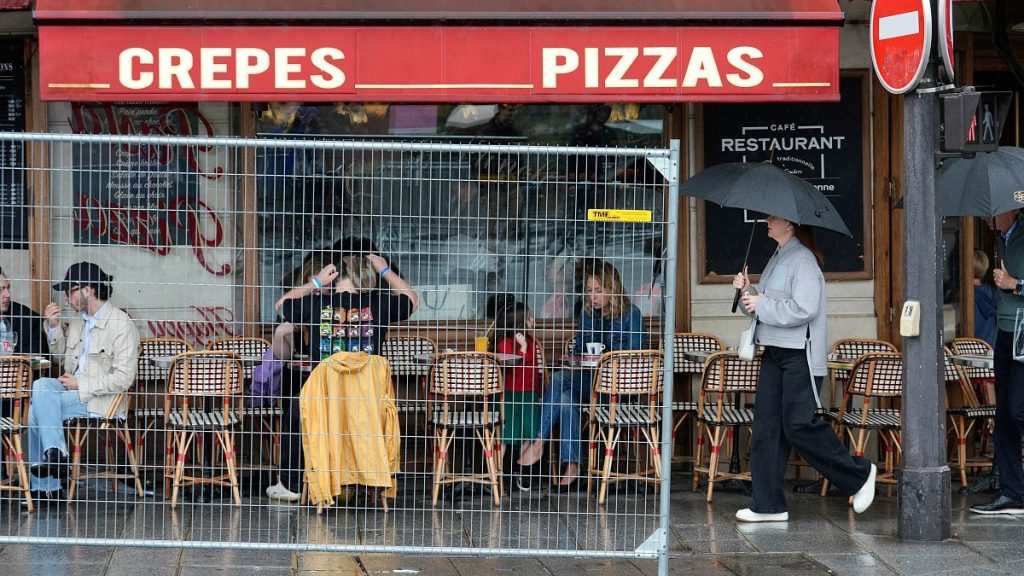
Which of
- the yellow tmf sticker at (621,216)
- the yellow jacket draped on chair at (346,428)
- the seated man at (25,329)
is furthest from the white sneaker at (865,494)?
the seated man at (25,329)

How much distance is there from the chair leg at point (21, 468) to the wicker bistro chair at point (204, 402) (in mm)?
787

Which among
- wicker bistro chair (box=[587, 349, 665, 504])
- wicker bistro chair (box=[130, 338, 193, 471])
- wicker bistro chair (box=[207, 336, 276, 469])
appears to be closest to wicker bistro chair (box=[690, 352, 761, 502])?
wicker bistro chair (box=[587, 349, 665, 504])

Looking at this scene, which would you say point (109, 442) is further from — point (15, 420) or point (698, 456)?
point (698, 456)

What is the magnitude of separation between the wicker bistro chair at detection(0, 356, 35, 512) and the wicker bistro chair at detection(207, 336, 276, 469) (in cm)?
108

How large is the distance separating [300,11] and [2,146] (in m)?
2.60

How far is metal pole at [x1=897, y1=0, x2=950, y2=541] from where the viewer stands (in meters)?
7.09

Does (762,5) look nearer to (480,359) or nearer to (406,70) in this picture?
(406,70)

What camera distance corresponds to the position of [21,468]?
720cm

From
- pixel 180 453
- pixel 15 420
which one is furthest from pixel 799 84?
pixel 15 420

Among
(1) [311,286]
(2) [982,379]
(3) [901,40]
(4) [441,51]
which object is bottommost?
(2) [982,379]

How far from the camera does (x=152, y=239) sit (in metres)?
6.56

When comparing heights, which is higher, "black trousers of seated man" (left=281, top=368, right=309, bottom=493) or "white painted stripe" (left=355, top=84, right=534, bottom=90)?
"white painted stripe" (left=355, top=84, right=534, bottom=90)

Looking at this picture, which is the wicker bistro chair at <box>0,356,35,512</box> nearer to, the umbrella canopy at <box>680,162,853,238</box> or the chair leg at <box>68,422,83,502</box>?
the chair leg at <box>68,422,83,502</box>

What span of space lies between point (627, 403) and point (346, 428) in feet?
7.22
